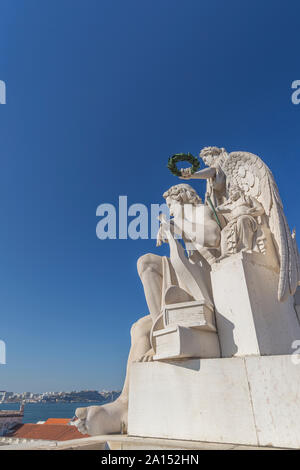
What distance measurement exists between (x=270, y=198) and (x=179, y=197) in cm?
153

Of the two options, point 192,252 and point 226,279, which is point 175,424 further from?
point 192,252

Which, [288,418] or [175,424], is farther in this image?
[175,424]

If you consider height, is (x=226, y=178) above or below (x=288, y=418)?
above

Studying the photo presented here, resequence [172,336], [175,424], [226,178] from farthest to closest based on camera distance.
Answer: [226,178] → [172,336] → [175,424]

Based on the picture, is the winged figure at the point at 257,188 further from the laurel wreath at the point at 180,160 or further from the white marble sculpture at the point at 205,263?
the laurel wreath at the point at 180,160

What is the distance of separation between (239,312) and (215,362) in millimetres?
716

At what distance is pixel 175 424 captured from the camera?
10.2 feet

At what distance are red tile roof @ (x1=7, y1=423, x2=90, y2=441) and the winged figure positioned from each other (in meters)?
19.6

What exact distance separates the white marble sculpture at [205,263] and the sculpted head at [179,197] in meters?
0.02

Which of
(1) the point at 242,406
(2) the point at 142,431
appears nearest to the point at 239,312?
(1) the point at 242,406

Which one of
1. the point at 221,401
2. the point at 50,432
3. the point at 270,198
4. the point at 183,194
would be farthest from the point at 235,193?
the point at 50,432

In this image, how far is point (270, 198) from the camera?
14.0ft

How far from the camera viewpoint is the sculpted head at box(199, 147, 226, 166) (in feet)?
19.8

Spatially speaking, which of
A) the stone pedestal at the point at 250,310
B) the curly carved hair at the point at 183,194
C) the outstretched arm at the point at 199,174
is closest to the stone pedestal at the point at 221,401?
the stone pedestal at the point at 250,310
